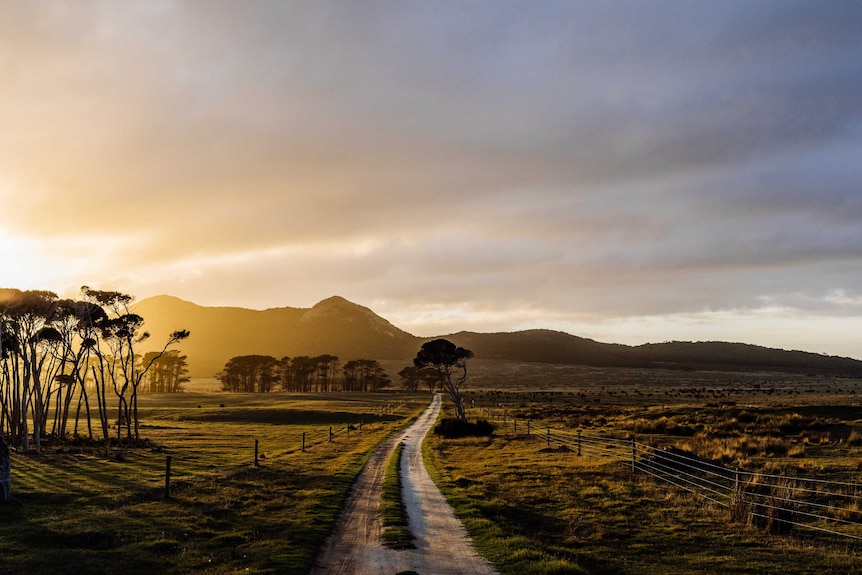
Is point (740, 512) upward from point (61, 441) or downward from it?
upward

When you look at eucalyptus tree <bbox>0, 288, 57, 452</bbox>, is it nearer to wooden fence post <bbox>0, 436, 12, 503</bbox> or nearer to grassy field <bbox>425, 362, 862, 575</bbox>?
wooden fence post <bbox>0, 436, 12, 503</bbox>

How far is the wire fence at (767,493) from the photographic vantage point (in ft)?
54.3

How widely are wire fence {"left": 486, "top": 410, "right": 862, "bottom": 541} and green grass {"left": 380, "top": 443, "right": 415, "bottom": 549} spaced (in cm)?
1046

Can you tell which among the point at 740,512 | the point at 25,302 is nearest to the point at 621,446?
the point at 740,512

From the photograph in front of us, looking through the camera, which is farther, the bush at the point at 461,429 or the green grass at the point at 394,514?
the bush at the point at 461,429

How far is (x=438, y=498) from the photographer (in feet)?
71.3

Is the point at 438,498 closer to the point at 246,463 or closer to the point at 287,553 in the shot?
the point at 287,553

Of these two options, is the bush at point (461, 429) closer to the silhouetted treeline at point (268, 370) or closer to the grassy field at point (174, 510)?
the grassy field at point (174, 510)

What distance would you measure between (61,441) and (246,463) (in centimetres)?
2779

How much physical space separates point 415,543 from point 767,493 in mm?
13635

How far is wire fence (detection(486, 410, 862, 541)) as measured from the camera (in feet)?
54.3

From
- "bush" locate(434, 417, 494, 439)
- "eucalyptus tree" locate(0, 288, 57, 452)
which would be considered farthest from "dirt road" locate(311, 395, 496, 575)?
"eucalyptus tree" locate(0, 288, 57, 452)

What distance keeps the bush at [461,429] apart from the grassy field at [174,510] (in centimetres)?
785

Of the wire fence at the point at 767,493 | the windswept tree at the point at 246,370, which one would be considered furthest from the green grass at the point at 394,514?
the windswept tree at the point at 246,370
